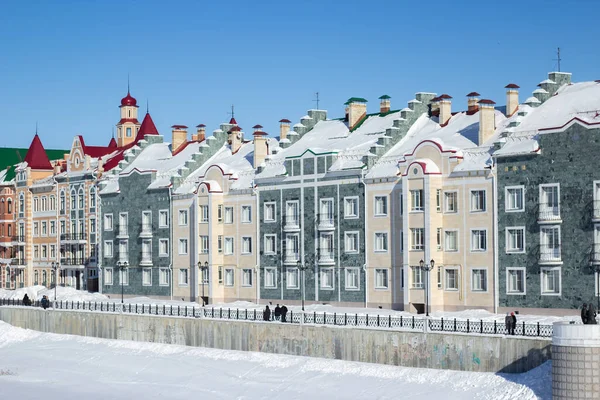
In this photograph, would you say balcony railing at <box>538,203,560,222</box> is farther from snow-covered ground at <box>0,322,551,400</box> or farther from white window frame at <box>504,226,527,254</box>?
snow-covered ground at <box>0,322,551,400</box>

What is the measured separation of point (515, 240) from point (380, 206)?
10405 mm

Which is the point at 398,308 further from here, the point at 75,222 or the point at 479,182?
the point at 75,222

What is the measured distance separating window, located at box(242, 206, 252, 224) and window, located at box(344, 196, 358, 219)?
968cm

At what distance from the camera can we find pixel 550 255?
6425 cm

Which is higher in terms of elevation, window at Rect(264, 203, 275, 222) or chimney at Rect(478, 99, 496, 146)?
chimney at Rect(478, 99, 496, 146)

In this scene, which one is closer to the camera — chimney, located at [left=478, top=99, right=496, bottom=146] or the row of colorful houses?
the row of colorful houses

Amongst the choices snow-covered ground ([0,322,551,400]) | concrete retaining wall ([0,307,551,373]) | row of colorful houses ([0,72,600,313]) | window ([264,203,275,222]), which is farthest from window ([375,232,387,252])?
snow-covered ground ([0,322,551,400])

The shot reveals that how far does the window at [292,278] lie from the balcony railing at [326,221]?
390cm

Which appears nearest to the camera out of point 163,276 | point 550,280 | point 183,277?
point 550,280

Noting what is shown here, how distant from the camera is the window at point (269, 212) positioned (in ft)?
269

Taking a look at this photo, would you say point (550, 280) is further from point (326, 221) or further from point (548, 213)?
point (326, 221)

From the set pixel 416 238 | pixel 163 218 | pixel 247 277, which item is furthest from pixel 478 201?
pixel 163 218

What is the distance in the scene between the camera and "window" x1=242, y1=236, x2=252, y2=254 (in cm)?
8394

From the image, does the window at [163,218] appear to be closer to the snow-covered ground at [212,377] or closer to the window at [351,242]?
the snow-covered ground at [212,377]
